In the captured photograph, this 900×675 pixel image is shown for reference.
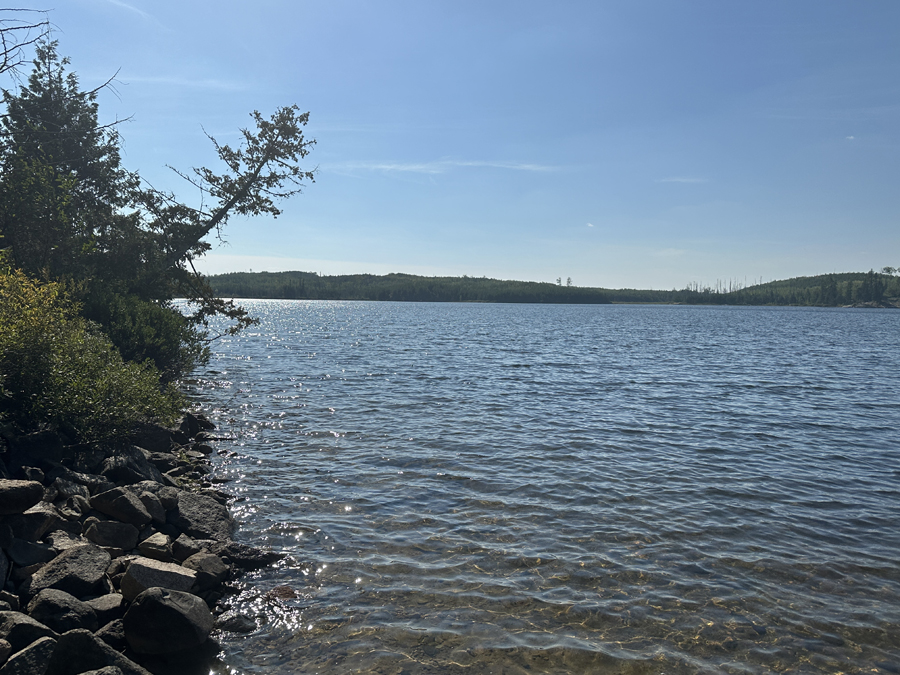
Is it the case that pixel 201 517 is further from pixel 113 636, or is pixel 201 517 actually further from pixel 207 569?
pixel 113 636

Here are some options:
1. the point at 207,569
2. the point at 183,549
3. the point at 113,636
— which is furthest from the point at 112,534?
the point at 113,636

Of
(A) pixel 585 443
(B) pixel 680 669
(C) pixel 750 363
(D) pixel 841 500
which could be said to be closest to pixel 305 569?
(B) pixel 680 669

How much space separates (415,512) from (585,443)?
8447mm

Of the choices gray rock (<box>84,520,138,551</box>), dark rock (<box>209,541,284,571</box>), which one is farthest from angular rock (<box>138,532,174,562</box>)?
dark rock (<box>209,541,284,571</box>)

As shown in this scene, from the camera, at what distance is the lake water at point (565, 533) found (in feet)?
26.3

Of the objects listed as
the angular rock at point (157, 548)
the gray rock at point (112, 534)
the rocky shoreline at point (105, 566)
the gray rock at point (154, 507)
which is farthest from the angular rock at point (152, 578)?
the gray rock at point (154, 507)

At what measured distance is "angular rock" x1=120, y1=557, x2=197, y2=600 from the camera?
7996mm

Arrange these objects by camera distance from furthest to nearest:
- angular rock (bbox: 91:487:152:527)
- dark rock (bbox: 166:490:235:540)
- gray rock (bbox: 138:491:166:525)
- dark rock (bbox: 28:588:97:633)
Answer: dark rock (bbox: 166:490:235:540) < gray rock (bbox: 138:491:166:525) < angular rock (bbox: 91:487:152:527) < dark rock (bbox: 28:588:97:633)

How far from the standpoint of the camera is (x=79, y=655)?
639 cm

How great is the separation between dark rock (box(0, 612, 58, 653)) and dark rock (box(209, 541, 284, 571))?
351 centimetres

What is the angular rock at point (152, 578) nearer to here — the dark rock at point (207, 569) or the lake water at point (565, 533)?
the dark rock at point (207, 569)

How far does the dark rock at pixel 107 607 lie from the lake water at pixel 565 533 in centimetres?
161

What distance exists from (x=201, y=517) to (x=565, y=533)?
318 inches

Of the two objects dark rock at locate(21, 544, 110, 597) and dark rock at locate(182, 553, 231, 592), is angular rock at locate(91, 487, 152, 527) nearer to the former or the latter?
dark rock at locate(182, 553, 231, 592)
